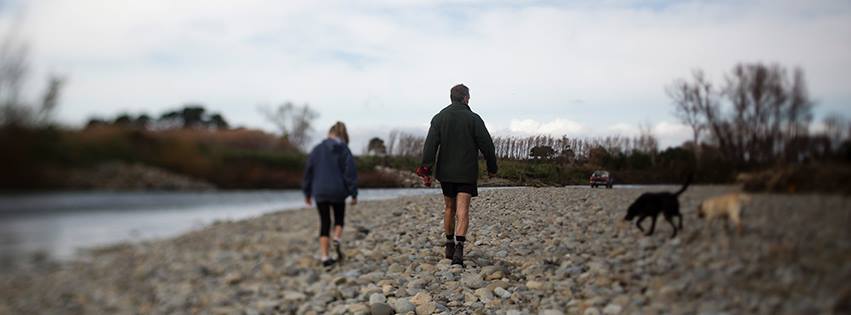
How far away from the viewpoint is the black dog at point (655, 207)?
2885 millimetres

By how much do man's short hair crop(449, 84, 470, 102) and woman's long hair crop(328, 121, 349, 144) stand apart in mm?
2193

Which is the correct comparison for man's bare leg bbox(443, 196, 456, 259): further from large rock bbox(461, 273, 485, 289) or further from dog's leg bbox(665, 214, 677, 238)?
dog's leg bbox(665, 214, 677, 238)

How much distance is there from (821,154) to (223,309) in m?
9.35

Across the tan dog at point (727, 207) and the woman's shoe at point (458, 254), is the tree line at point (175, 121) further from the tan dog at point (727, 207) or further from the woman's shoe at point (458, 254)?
the tan dog at point (727, 207)

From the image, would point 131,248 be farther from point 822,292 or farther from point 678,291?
point 822,292

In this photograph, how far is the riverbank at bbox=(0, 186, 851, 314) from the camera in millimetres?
2211

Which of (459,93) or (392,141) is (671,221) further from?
(392,141)

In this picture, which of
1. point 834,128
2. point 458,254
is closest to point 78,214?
point 458,254

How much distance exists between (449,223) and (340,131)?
2162mm

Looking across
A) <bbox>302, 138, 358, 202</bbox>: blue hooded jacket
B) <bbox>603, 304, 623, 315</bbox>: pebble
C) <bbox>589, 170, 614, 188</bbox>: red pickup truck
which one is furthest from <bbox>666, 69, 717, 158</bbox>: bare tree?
<bbox>302, 138, 358, 202</bbox>: blue hooded jacket

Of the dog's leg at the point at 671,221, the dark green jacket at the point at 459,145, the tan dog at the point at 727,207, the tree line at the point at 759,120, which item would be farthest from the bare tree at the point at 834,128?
the dark green jacket at the point at 459,145

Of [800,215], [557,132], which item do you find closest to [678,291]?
[800,215]

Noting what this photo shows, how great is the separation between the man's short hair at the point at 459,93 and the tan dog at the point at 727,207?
1484 mm

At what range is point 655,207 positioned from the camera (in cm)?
300
